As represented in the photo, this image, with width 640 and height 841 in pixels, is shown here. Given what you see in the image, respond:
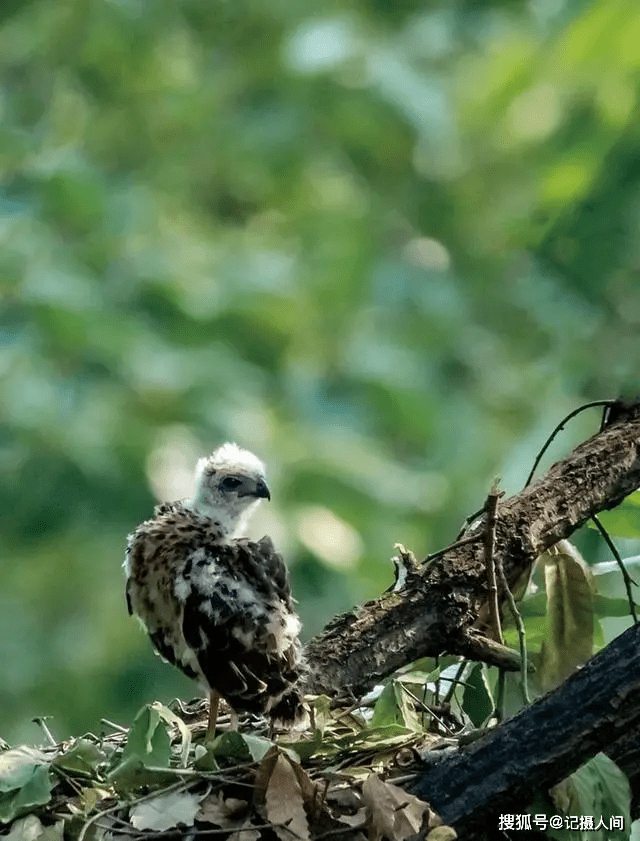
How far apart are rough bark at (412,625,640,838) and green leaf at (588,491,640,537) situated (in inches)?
33.6

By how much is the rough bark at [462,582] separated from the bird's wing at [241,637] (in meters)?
0.10

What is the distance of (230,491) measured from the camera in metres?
3.28

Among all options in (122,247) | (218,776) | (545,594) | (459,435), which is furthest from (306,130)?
(218,776)

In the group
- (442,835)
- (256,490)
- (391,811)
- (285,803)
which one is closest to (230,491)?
(256,490)

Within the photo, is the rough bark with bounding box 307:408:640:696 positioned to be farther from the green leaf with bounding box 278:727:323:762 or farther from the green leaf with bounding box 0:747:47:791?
the green leaf with bounding box 0:747:47:791

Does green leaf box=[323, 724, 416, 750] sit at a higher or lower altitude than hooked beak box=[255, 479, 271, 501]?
lower

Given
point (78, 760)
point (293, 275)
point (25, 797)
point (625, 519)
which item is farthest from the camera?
point (293, 275)

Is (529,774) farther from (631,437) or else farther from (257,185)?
(257,185)

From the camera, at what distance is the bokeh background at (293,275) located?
16.0ft

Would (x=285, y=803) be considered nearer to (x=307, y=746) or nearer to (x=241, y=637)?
(x=307, y=746)

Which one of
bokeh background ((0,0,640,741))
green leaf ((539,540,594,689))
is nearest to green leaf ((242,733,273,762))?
green leaf ((539,540,594,689))

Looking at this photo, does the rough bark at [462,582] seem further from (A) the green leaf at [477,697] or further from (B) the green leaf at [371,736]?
(B) the green leaf at [371,736]

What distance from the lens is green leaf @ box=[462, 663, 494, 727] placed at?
2.84 metres

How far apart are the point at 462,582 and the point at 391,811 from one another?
27.2 inches
